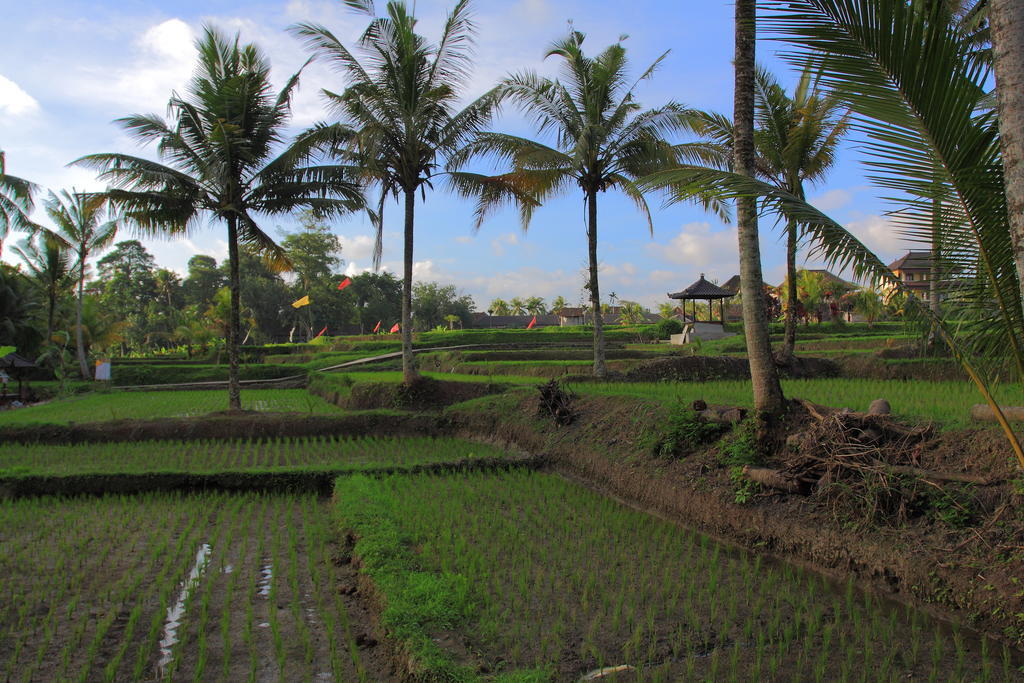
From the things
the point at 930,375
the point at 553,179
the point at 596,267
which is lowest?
the point at 930,375

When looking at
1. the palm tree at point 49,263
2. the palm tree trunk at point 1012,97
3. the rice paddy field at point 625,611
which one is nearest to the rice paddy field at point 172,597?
the rice paddy field at point 625,611

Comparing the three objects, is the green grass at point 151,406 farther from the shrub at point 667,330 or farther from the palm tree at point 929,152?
the shrub at point 667,330

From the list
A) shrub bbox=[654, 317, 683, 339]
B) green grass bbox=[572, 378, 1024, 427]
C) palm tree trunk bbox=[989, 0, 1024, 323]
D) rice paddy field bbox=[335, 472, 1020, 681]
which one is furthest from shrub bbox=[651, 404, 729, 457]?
shrub bbox=[654, 317, 683, 339]

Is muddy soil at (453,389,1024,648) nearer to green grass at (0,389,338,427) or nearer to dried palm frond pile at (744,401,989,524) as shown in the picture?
dried palm frond pile at (744,401,989,524)

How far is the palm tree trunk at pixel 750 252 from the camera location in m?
6.53

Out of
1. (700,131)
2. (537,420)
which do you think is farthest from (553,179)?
(537,420)

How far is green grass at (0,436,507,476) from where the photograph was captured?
28.3 ft

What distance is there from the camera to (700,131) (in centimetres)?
1393

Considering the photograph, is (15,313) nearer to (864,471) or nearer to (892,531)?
(864,471)

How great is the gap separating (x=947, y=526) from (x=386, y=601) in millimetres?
3510

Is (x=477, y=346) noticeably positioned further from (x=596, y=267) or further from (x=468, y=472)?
(x=468, y=472)

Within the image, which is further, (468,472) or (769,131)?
(769,131)

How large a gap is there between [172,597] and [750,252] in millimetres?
5732

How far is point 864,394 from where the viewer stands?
→ 937cm
